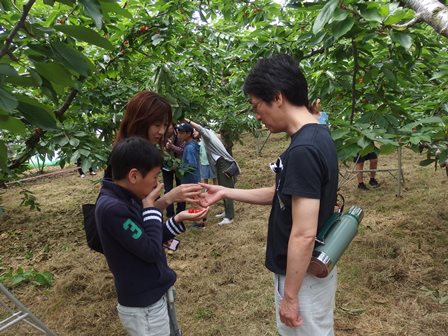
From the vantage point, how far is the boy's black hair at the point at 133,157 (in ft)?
4.76

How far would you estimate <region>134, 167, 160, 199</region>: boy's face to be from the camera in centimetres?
149

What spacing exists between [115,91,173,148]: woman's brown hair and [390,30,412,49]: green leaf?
1082 millimetres

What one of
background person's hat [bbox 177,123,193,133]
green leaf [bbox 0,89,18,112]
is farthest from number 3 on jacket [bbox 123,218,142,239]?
background person's hat [bbox 177,123,193,133]

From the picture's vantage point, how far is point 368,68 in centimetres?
212

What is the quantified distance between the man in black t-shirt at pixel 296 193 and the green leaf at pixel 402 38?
0.46 meters

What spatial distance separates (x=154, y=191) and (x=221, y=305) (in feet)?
5.71

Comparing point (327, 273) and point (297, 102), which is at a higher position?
point (297, 102)

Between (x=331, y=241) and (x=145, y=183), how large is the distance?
0.79 meters

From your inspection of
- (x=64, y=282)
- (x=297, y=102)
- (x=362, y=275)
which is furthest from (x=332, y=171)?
(x=64, y=282)

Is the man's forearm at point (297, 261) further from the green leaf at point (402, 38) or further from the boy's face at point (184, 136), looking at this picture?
the boy's face at point (184, 136)

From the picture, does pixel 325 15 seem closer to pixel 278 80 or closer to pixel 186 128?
pixel 278 80

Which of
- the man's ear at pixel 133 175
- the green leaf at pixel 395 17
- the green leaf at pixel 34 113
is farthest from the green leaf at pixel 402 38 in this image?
the green leaf at pixel 34 113

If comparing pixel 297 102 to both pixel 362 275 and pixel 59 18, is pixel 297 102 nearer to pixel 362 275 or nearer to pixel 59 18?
pixel 59 18

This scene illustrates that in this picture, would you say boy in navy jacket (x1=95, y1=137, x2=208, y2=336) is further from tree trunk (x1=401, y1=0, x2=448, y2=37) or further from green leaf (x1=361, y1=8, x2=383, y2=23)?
tree trunk (x1=401, y1=0, x2=448, y2=37)
